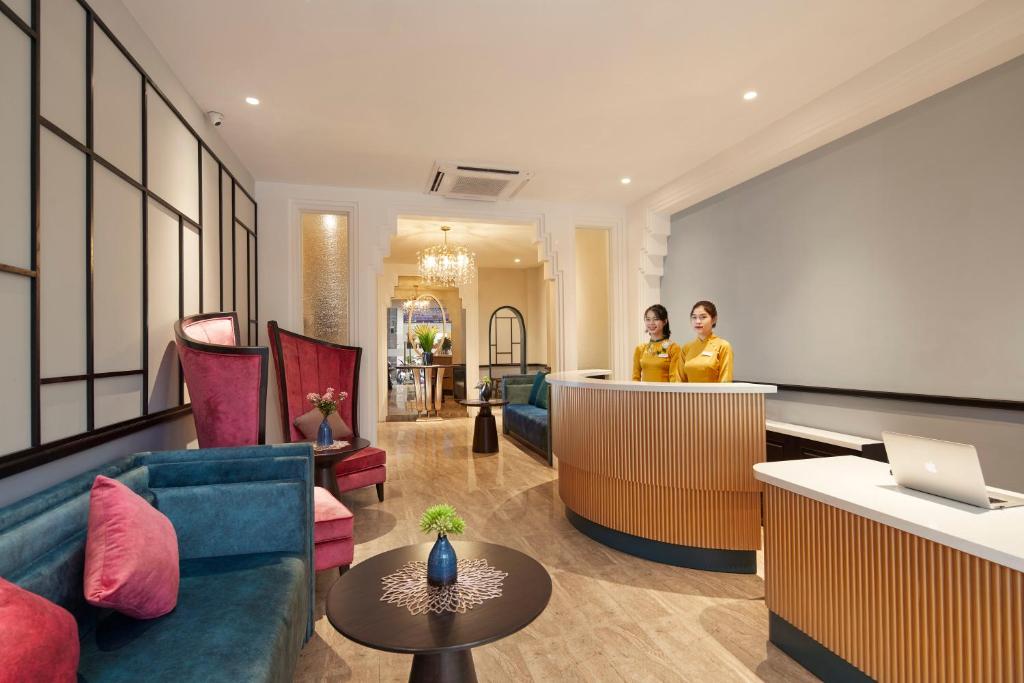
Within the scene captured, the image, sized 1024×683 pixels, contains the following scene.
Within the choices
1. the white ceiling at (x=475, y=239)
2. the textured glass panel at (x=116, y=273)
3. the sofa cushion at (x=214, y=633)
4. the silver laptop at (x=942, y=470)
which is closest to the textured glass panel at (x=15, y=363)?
the textured glass panel at (x=116, y=273)

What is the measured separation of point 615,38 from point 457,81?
0.99 m

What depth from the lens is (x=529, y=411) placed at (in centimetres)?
668

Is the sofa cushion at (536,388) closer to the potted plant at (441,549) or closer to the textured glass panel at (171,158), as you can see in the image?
the textured glass panel at (171,158)

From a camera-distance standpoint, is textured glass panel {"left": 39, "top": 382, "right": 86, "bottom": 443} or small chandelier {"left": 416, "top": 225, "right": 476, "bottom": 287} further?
small chandelier {"left": 416, "top": 225, "right": 476, "bottom": 287}

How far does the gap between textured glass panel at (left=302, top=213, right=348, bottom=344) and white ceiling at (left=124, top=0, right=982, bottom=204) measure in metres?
0.87

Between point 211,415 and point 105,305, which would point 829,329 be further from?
point 105,305

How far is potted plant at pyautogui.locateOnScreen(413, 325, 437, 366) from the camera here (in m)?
10.2

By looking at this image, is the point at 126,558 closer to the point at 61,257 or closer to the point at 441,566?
the point at 441,566

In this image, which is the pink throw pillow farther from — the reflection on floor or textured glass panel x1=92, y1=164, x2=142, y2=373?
the reflection on floor

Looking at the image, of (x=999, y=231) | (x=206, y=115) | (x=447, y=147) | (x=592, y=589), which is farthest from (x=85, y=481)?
(x=999, y=231)

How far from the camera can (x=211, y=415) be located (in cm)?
260

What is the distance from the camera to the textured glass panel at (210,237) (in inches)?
138

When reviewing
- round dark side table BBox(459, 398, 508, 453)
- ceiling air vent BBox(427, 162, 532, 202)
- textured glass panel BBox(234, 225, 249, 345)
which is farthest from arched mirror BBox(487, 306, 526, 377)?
textured glass panel BBox(234, 225, 249, 345)

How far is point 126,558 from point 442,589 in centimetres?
95
